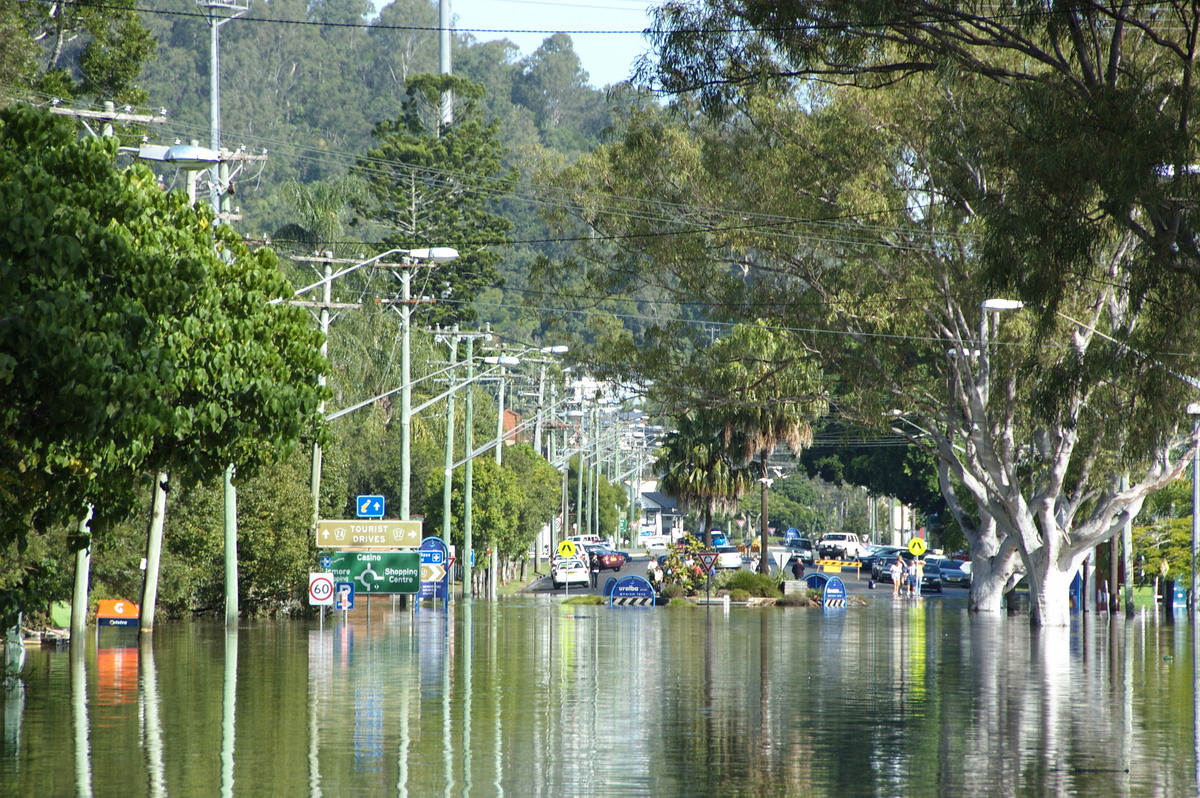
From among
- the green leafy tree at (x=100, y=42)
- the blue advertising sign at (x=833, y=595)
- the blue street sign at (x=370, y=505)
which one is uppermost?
the green leafy tree at (x=100, y=42)

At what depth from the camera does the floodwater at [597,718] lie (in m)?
11.5

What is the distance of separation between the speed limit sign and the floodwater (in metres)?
5.38

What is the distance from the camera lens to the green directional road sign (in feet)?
131

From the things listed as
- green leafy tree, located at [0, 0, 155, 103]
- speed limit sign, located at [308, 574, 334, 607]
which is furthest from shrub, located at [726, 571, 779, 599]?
green leafy tree, located at [0, 0, 155, 103]

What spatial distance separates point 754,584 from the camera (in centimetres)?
5303

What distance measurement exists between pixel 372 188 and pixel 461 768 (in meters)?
67.9

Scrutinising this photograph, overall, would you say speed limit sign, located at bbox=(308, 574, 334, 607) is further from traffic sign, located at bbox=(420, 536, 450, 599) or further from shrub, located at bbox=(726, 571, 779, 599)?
shrub, located at bbox=(726, 571, 779, 599)

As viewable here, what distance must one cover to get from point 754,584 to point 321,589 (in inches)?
813

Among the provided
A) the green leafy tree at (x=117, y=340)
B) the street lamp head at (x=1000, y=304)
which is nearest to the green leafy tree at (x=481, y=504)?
the street lamp head at (x=1000, y=304)

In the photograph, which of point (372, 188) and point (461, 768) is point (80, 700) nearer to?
point (461, 768)

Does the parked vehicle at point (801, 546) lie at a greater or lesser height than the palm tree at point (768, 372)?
lesser

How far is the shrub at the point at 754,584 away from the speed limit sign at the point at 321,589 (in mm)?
19388

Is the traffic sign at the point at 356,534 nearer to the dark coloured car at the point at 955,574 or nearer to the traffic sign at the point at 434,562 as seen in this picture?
the traffic sign at the point at 434,562

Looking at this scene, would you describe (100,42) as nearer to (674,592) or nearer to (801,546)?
(674,592)
